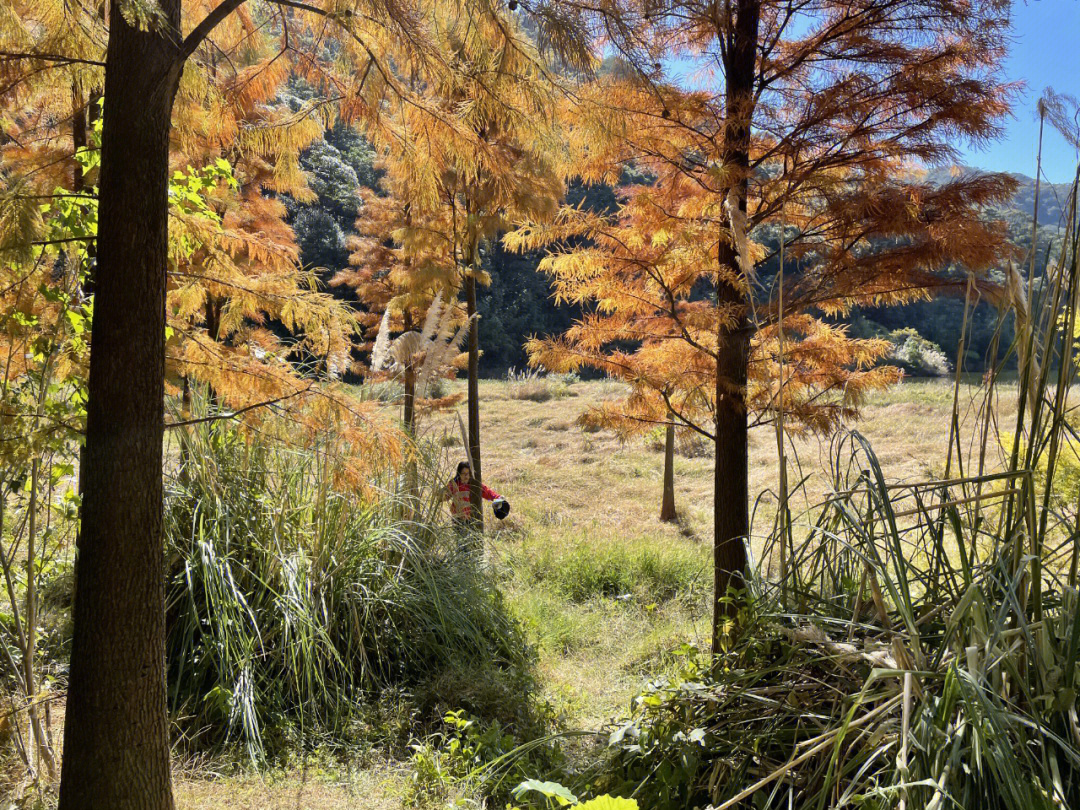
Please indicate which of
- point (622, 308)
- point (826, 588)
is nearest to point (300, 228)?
point (622, 308)

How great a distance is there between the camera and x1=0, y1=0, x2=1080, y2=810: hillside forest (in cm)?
127

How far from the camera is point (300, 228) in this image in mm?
30719

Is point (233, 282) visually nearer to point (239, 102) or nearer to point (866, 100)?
point (239, 102)

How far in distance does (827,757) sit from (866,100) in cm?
446

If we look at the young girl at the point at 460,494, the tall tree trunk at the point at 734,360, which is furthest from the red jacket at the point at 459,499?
the tall tree trunk at the point at 734,360

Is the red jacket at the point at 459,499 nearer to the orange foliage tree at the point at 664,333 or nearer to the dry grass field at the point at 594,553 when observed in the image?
the dry grass field at the point at 594,553

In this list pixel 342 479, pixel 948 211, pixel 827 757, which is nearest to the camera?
pixel 827 757

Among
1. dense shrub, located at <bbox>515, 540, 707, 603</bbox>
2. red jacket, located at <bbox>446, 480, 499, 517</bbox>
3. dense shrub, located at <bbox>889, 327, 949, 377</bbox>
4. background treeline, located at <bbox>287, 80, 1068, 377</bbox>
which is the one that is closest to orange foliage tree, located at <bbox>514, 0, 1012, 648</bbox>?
red jacket, located at <bbox>446, 480, 499, 517</bbox>

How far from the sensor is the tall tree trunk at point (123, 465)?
7.88 ft

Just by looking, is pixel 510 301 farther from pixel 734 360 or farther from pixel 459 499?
pixel 734 360

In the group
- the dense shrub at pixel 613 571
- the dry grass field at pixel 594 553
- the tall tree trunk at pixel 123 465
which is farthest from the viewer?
the dense shrub at pixel 613 571

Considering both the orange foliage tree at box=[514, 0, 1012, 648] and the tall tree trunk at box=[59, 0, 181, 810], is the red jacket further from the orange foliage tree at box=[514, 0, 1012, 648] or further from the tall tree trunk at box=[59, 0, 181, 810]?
the tall tree trunk at box=[59, 0, 181, 810]

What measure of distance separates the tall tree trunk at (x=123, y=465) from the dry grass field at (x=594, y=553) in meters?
0.86

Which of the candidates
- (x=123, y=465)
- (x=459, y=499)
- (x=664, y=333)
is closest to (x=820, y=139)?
(x=664, y=333)
